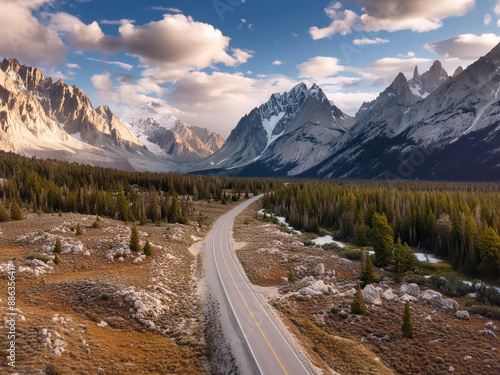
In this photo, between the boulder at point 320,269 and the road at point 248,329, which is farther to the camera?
the boulder at point 320,269

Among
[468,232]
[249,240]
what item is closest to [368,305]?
[249,240]

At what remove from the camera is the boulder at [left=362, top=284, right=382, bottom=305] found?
116ft

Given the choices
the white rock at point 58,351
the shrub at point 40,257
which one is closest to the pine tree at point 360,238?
the shrub at point 40,257

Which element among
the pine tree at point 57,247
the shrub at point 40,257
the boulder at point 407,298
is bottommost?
the boulder at point 407,298

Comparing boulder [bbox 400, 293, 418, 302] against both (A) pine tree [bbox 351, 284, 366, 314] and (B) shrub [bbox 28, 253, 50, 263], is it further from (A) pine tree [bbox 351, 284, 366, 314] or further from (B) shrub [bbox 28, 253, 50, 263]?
(B) shrub [bbox 28, 253, 50, 263]

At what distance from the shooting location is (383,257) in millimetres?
53938

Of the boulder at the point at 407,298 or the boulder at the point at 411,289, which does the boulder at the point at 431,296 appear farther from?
the boulder at the point at 407,298

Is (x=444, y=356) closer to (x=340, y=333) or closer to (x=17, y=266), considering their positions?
(x=340, y=333)

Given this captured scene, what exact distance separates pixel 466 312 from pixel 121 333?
38059 mm

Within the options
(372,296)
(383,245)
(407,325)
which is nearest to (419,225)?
(383,245)

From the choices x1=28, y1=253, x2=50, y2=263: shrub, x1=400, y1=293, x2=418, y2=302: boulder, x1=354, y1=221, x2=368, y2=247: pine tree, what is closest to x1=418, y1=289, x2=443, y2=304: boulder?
x1=400, y1=293, x2=418, y2=302: boulder

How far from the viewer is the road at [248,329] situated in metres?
24.0

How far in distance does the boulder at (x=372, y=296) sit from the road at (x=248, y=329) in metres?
13.4

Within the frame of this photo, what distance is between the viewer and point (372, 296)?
36.0 meters
